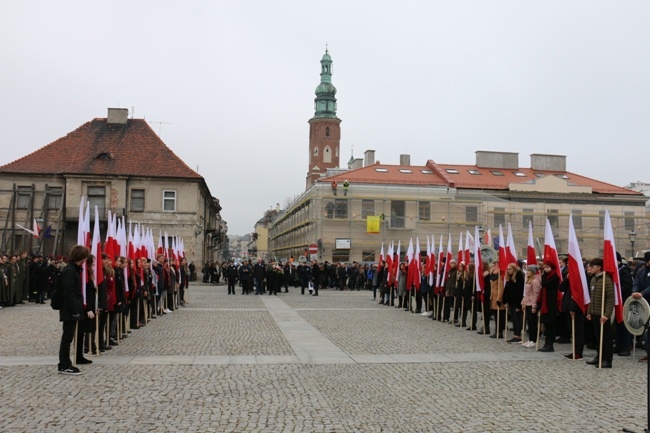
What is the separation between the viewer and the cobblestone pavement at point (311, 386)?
7.35 metres

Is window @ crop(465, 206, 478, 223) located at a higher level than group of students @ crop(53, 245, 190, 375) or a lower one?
higher

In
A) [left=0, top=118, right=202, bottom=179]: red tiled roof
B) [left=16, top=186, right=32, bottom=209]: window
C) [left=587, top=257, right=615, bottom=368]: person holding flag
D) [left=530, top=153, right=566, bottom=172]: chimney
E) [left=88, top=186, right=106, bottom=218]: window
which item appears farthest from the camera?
[left=530, top=153, right=566, bottom=172]: chimney

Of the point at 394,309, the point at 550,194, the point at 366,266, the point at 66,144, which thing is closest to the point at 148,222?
the point at 66,144

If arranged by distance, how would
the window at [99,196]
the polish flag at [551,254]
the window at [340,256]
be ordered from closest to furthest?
the polish flag at [551,254] < the window at [99,196] < the window at [340,256]

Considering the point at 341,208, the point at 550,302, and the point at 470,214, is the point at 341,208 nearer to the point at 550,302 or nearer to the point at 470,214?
the point at 470,214

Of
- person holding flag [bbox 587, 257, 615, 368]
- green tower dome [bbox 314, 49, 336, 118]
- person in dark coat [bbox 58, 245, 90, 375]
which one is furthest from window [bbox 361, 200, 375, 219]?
green tower dome [bbox 314, 49, 336, 118]

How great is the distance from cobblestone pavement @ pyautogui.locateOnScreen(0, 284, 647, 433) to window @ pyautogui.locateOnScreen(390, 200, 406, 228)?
36.3 m

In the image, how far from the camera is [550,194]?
176 ft

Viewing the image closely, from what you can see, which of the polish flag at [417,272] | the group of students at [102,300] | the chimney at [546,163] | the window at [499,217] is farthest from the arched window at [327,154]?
the group of students at [102,300]

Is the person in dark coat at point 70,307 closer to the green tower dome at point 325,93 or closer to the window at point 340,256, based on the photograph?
the window at point 340,256

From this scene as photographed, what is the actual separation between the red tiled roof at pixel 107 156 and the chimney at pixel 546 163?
113 feet

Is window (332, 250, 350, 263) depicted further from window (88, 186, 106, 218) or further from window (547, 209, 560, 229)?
window (88, 186, 106, 218)

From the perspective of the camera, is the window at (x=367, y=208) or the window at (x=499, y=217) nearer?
the window at (x=499, y=217)

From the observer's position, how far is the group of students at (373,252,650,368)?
1199 cm
